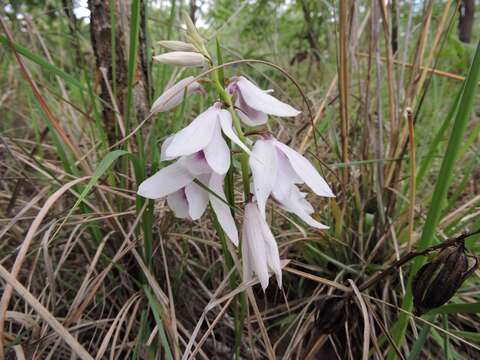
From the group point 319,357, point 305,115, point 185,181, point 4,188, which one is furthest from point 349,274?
point 4,188

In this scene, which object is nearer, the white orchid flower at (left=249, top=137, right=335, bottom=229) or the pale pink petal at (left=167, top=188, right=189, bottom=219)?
the white orchid flower at (left=249, top=137, right=335, bottom=229)

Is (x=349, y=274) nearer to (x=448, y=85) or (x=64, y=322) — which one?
(x=64, y=322)


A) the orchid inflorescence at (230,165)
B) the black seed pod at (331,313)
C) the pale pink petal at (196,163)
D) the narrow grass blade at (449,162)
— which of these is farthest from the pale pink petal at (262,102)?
the black seed pod at (331,313)

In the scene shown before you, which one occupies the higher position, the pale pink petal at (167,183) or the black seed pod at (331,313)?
the pale pink petal at (167,183)

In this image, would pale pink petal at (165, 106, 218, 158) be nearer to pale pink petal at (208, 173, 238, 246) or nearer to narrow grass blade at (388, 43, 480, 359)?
pale pink petal at (208, 173, 238, 246)

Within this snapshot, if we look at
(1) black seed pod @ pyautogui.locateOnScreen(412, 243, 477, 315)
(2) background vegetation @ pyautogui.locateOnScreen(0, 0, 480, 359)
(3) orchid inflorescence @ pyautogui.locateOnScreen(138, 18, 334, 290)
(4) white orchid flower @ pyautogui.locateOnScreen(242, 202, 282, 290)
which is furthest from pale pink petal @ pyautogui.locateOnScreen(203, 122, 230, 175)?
(1) black seed pod @ pyautogui.locateOnScreen(412, 243, 477, 315)

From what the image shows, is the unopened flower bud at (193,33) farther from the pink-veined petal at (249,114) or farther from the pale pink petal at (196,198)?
the pale pink petal at (196,198)

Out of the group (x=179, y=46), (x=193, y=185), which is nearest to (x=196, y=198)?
(x=193, y=185)
